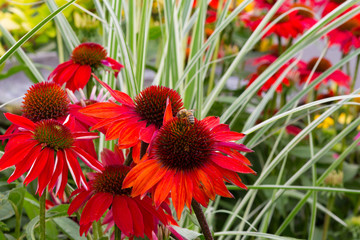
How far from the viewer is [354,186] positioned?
1126 mm

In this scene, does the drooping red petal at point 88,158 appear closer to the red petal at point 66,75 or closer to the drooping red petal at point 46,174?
the drooping red petal at point 46,174

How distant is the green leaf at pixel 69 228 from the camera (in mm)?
504

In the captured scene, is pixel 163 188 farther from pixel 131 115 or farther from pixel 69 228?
pixel 69 228

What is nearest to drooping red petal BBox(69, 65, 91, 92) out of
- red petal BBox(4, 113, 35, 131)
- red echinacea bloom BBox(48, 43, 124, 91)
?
red echinacea bloom BBox(48, 43, 124, 91)

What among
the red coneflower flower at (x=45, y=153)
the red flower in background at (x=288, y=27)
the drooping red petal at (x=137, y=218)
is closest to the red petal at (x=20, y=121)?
the red coneflower flower at (x=45, y=153)

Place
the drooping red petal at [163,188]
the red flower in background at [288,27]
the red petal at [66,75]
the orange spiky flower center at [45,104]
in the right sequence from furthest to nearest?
the red flower in background at [288,27]
the red petal at [66,75]
the orange spiky flower center at [45,104]
the drooping red petal at [163,188]

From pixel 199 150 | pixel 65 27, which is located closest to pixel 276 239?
pixel 199 150

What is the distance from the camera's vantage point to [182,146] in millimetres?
367

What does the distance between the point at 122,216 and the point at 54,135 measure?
0.09 meters

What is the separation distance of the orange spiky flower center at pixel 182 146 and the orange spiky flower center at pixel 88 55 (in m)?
0.25

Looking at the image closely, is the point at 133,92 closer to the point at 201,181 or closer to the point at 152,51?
the point at 201,181

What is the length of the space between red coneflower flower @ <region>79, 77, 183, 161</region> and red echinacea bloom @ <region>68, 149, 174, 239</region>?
36mm

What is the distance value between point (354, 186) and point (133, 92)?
0.76 meters

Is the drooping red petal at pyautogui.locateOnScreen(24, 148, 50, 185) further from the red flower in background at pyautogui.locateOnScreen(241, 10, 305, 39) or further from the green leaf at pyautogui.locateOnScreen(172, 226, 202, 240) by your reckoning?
the red flower in background at pyautogui.locateOnScreen(241, 10, 305, 39)
